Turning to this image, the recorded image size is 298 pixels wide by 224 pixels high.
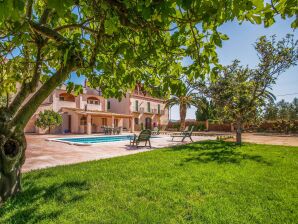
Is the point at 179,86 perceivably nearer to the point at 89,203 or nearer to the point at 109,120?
the point at 89,203

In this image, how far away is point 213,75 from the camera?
292cm

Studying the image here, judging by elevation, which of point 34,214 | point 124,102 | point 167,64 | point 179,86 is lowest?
point 34,214

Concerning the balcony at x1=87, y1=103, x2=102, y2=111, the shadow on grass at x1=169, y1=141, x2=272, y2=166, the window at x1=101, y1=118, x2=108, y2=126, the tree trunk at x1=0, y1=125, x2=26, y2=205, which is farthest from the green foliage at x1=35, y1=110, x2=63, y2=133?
the tree trunk at x1=0, y1=125, x2=26, y2=205

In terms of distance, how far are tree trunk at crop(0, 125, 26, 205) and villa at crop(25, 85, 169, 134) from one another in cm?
1519

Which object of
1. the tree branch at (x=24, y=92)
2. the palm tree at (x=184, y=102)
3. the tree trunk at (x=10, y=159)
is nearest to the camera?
the tree trunk at (x=10, y=159)

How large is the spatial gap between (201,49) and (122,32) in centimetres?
119

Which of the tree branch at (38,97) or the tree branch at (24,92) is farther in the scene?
the tree branch at (24,92)

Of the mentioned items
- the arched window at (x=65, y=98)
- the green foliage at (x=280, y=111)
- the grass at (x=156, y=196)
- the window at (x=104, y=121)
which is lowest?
the grass at (x=156, y=196)

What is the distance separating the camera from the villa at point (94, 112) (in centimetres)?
2617

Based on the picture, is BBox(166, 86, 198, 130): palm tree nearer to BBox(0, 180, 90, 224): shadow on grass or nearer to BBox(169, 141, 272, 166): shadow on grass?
BBox(169, 141, 272, 166): shadow on grass

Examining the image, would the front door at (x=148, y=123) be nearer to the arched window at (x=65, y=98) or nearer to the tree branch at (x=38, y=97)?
the arched window at (x=65, y=98)

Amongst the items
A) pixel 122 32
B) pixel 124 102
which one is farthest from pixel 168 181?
pixel 124 102

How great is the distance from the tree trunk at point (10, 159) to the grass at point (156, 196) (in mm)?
240

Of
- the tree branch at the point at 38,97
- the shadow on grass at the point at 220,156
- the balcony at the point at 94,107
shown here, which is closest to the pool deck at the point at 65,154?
the shadow on grass at the point at 220,156
